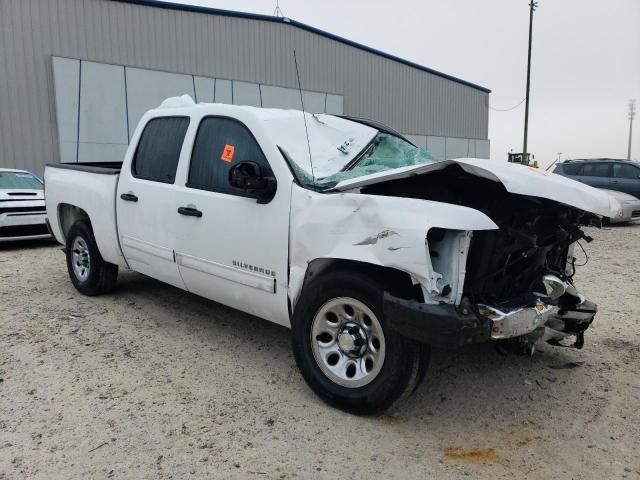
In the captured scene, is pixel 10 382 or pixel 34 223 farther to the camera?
pixel 34 223

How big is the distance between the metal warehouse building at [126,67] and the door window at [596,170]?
653 centimetres

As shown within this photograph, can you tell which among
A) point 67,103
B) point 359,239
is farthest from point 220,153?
point 67,103

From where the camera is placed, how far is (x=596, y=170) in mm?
14992

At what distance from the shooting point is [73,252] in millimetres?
5879

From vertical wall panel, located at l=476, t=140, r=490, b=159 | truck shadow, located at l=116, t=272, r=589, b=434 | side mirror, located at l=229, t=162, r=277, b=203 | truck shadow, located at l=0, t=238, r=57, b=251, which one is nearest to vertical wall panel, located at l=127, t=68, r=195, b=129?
truck shadow, located at l=0, t=238, r=57, b=251

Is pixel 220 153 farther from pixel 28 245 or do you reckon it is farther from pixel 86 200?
pixel 28 245

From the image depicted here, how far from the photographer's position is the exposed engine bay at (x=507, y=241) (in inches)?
117

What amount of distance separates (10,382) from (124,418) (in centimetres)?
106

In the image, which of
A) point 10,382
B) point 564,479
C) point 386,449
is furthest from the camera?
point 10,382

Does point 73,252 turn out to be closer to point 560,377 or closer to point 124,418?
point 124,418

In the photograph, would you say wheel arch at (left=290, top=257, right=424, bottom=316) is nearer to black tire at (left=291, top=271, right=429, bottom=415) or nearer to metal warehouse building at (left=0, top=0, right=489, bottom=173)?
black tire at (left=291, top=271, right=429, bottom=415)

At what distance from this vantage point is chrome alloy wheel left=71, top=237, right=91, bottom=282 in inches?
224

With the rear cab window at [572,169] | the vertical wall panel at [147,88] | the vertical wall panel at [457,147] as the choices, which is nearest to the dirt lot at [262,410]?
the rear cab window at [572,169]

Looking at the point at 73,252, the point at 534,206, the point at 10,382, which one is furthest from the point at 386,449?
the point at 73,252
